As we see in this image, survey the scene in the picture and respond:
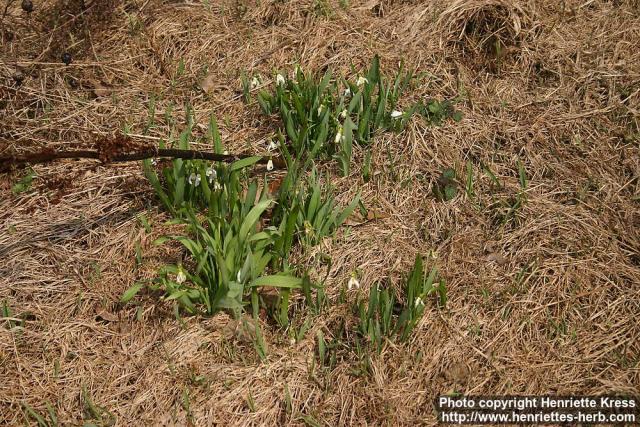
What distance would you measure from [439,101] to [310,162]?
2.79 feet

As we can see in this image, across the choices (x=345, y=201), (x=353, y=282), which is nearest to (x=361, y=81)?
(x=345, y=201)

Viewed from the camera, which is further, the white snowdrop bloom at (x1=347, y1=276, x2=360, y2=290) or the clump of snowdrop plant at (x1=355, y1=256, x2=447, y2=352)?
the white snowdrop bloom at (x1=347, y1=276, x2=360, y2=290)

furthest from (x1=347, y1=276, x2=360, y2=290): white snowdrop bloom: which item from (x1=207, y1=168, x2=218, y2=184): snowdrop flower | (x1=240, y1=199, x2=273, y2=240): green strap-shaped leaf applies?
(x1=207, y1=168, x2=218, y2=184): snowdrop flower

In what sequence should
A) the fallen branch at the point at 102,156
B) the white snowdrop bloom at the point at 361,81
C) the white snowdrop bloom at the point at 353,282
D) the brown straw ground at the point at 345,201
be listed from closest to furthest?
the fallen branch at the point at 102,156 < the brown straw ground at the point at 345,201 < the white snowdrop bloom at the point at 353,282 < the white snowdrop bloom at the point at 361,81

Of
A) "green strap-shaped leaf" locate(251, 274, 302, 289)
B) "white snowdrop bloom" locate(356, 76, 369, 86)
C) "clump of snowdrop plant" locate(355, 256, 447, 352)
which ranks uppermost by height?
"white snowdrop bloom" locate(356, 76, 369, 86)

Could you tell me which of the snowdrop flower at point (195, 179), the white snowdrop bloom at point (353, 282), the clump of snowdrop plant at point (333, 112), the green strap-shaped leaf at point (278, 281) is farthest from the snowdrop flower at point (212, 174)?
the white snowdrop bloom at point (353, 282)

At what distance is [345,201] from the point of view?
10.4ft

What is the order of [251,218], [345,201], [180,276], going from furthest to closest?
[345,201] < [251,218] < [180,276]

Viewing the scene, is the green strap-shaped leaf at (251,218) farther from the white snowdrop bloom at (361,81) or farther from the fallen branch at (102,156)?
the white snowdrop bloom at (361,81)

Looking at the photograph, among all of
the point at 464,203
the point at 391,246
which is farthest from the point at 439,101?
the point at 391,246

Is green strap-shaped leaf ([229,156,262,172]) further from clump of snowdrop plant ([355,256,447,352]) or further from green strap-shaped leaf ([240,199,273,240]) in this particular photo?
clump of snowdrop plant ([355,256,447,352])

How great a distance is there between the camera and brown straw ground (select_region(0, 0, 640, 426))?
255 centimetres

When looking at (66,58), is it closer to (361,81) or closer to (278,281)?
(361,81)

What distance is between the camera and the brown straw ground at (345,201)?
2.55 m
